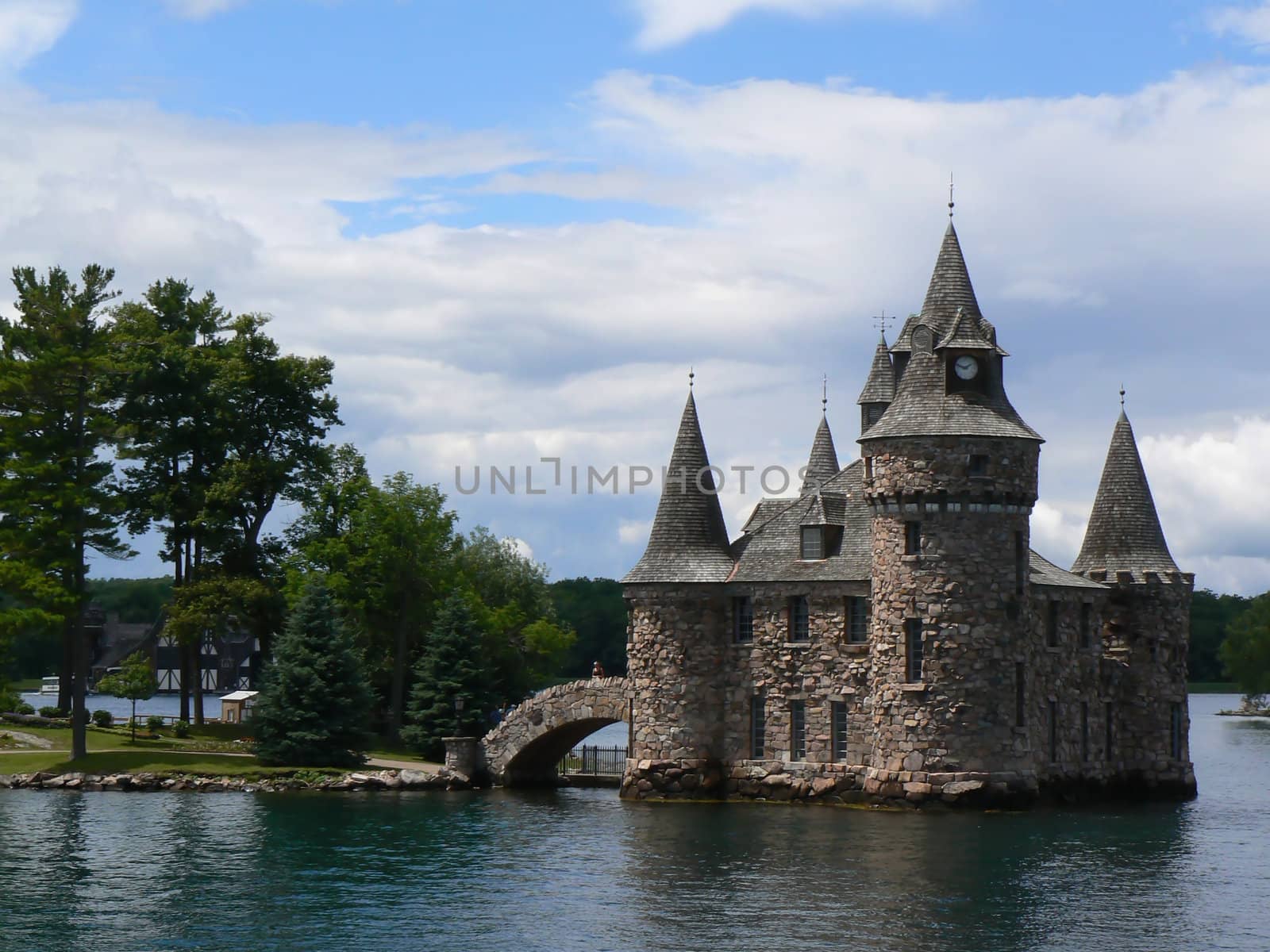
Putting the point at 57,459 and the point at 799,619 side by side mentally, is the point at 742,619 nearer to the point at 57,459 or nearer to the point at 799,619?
the point at 799,619

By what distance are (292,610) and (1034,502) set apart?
30.2m

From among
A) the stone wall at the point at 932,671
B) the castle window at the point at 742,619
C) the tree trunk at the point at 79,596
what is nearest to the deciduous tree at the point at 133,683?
the tree trunk at the point at 79,596

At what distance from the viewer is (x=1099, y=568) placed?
62.3 meters

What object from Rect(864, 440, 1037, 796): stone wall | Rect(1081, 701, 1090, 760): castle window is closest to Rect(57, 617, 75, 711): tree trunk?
Rect(864, 440, 1037, 796): stone wall

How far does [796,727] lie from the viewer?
57875 millimetres

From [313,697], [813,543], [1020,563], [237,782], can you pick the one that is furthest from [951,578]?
[237,782]

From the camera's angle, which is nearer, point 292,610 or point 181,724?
point 292,610

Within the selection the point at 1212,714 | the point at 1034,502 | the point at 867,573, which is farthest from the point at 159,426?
the point at 1212,714

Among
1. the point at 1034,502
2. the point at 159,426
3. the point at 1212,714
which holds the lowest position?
the point at 1212,714

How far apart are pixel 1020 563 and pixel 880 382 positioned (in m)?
16.1

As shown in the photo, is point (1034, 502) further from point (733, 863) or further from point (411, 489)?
point (411, 489)

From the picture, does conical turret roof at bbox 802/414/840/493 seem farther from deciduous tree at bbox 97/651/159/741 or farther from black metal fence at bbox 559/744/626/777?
deciduous tree at bbox 97/651/159/741

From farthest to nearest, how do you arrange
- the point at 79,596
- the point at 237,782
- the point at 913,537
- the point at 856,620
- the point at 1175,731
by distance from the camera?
1. the point at 79,596
2. the point at 237,782
3. the point at 1175,731
4. the point at 856,620
5. the point at 913,537

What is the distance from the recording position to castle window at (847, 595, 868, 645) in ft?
187
